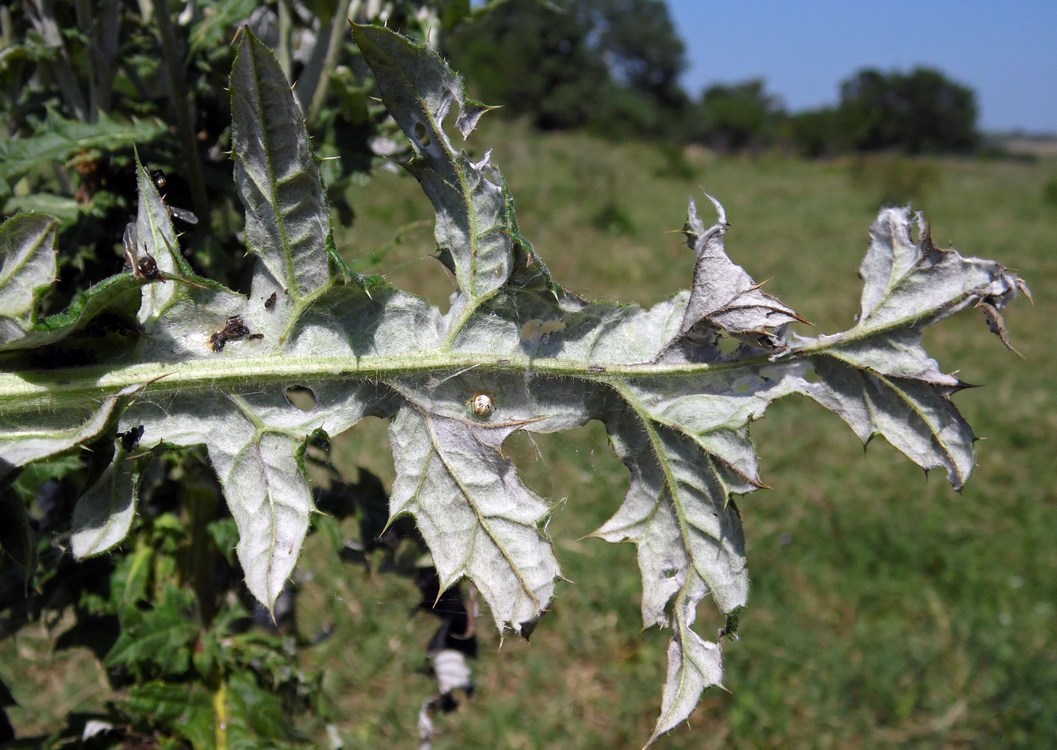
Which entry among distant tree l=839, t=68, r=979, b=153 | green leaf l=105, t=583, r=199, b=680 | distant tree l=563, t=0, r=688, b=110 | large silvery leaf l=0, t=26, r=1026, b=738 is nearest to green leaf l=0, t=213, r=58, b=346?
large silvery leaf l=0, t=26, r=1026, b=738

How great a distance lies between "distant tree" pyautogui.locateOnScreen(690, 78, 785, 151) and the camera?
38.1m

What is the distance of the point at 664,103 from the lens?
46.9 metres

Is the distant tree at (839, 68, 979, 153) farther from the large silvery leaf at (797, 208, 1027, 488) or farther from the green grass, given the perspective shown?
the large silvery leaf at (797, 208, 1027, 488)

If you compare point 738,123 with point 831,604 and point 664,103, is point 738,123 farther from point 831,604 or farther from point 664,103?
point 831,604

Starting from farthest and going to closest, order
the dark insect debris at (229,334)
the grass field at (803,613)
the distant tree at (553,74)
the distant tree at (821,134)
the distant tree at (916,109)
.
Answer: the distant tree at (916,109), the distant tree at (821,134), the distant tree at (553,74), the grass field at (803,613), the dark insect debris at (229,334)

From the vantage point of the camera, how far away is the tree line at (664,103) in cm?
3216

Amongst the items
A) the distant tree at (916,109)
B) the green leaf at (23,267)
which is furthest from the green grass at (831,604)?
the distant tree at (916,109)

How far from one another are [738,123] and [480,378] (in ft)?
135

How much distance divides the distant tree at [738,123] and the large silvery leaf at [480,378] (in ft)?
127

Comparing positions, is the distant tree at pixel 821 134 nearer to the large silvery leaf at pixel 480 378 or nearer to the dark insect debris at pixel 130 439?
the large silvery leaf at pixel 480 378

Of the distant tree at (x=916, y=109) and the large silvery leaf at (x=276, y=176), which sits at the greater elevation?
the large silvery leaf at (x=276, y=176)

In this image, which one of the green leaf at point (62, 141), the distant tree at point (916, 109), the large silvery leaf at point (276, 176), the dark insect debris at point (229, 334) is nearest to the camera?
the large silvery leaf at point (276, 176)

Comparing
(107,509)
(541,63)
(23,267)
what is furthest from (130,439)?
(541,63)

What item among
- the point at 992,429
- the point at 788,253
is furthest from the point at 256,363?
the point at 788,253
